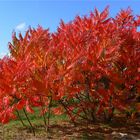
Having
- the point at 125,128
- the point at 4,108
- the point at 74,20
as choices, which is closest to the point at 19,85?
the point at 4,108

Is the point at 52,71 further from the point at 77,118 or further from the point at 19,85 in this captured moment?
the point at 77,118

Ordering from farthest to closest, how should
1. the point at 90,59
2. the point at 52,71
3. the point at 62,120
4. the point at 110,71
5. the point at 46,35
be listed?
the point at 62,120 < the point at 46,35 < the point at 110,71 < the point at 90,59 < the point at 52,71

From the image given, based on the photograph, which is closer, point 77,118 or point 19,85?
point 19,85

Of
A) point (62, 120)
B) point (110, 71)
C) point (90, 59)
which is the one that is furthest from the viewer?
point (62, 120)

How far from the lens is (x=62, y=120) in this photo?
48.3 ft

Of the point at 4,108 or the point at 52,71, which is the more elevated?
the point at 52,71

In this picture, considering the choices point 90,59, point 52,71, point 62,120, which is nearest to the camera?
point 52,71

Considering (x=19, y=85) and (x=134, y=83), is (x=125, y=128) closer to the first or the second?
(x=134, y=83)

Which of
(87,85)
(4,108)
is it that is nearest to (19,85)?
(4,108)

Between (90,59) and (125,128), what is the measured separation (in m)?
3.98

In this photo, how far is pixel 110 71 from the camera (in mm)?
12078

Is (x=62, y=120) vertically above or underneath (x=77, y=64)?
underneath

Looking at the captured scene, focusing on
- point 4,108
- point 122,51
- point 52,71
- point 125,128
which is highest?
point 122,51

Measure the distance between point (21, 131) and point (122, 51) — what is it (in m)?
4.37
